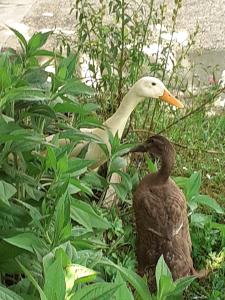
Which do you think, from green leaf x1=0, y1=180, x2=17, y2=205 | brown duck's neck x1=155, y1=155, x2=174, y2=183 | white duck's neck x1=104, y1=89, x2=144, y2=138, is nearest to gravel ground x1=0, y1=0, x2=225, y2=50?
white duck's neck x1=104, y1=89, x2=144, y2=138

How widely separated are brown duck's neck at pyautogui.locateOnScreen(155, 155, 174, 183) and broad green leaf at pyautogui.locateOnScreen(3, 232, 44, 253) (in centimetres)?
100

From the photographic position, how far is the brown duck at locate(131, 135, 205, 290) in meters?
2.60

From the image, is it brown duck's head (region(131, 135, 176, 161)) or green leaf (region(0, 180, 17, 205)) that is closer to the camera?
green leaf (region(0, 180, 17, 205))

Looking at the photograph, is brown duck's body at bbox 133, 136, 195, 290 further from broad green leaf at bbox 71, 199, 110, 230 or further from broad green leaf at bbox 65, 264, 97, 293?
broad green leaf at bbox 65, 264, 97, 293

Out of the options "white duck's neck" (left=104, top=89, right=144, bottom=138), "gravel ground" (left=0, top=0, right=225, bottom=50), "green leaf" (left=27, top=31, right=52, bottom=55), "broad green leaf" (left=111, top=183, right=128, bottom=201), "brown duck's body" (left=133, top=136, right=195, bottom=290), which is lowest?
"brown duck's body" (left=133, top=136, right=195, bottom=290)

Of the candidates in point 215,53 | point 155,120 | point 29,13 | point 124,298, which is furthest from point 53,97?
point 29,13

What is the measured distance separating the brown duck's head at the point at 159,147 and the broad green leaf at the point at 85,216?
0.78 m

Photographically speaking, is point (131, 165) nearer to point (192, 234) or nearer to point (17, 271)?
point (192, 234)

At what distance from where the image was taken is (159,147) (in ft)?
8.84

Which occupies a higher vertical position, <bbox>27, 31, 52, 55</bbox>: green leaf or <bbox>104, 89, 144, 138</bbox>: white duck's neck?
<bbox>27, 31, 52, 55</bbox>: green leaf

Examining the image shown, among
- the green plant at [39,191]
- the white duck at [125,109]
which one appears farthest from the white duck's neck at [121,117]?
the green plant at [39,191]

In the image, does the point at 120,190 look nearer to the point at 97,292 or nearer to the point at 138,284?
the point at 138,284

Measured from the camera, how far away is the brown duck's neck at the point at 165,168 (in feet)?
8.66

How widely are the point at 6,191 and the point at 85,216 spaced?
251mm
